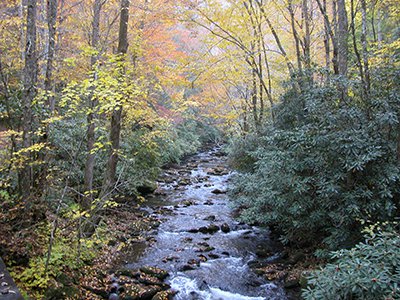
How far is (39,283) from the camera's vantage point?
5.34m

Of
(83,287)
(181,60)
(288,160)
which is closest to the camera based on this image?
(83,287)

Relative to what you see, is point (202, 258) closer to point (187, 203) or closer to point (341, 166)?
point (341, 166)

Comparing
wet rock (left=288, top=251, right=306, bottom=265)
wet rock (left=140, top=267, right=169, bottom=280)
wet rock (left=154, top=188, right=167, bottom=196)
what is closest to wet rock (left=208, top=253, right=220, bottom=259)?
wet rock (left=140, top=267, right=169, bottom=280)

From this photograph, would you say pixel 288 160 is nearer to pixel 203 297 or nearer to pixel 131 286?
pixel 203 297

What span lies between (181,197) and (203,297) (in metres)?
8.38

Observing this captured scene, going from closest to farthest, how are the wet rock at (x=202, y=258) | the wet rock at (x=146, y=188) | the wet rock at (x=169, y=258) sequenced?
the wet rock at (x=169, y=258) < the wet rock at (x=202, y=258) < the wet rock at (x=146, y=188)

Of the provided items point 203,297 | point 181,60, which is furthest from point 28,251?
point 181,60

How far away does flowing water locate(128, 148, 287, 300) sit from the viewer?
22.8 feet

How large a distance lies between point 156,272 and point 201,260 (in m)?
1.49

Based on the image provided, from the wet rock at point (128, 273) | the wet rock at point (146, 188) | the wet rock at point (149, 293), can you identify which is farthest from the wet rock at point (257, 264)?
the wet rock at point (146, 188)

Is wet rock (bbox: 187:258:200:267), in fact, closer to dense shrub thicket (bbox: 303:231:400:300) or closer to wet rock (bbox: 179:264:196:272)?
wet rock (bbox: 179:264:196:272)

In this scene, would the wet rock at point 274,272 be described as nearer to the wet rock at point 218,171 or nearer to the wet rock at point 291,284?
the wet rock at point 291,284

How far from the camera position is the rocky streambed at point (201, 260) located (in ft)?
22.2

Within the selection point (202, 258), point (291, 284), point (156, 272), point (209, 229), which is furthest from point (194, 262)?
point (291, 284)
